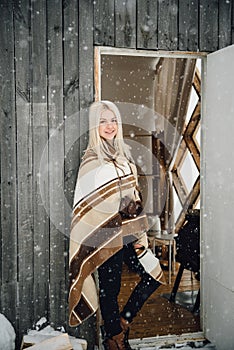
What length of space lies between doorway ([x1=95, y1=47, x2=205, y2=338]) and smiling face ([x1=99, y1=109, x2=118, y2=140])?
2467 mm

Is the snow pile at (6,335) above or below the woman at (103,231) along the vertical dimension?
below

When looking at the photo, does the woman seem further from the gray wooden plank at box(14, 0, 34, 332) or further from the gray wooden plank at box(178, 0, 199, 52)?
the gray wooden plank at box(178, 0, 199, 52)

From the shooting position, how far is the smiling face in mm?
3518

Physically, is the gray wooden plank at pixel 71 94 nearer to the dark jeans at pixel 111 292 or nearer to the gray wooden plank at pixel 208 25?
the dark jeans at pixel 111 292

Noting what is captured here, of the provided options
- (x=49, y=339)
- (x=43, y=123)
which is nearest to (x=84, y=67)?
(x=43, y=123)

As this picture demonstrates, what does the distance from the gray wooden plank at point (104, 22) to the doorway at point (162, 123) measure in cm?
237

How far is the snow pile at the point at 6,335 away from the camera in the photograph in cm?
324

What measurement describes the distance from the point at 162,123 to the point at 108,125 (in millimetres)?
3034

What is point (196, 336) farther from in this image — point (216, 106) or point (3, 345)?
point (216, 106)

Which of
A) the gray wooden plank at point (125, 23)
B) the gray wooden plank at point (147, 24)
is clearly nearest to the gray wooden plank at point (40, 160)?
the gray wooden plank at point (125, 23)

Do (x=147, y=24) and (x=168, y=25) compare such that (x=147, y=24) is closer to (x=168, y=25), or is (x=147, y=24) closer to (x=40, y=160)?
(x=168, y=25)

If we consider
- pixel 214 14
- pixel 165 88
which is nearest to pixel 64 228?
pixel 214 14

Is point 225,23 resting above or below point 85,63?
→ above

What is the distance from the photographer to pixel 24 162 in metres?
3.38
